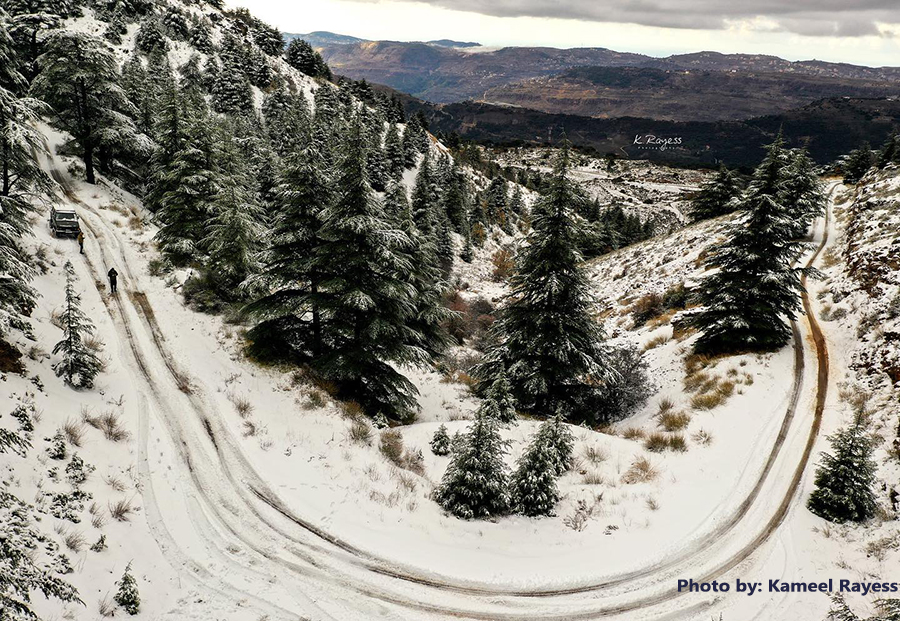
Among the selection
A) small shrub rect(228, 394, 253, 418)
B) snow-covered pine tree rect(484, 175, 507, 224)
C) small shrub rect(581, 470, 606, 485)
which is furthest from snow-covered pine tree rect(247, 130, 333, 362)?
snow-covered pine tree rect(484, 175, 507, 224)

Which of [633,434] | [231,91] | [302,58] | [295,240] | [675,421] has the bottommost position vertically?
[633,434]

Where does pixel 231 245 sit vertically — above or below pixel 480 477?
above

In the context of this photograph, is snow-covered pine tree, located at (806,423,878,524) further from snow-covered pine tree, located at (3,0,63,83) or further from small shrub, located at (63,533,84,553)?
snow-covered pine tree, located at (3,0,63,83)

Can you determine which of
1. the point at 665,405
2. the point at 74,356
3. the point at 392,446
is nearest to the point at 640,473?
the point at 665,405

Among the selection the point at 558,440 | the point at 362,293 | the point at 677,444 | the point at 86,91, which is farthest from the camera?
the point at 86,91

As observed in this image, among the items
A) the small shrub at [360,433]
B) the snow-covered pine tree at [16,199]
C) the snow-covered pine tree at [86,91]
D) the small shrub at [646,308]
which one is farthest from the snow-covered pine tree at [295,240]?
the snow-covered pine tree at [86,91]

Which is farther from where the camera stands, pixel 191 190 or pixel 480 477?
pixel 191 190

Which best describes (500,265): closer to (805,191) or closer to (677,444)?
(805,191)
